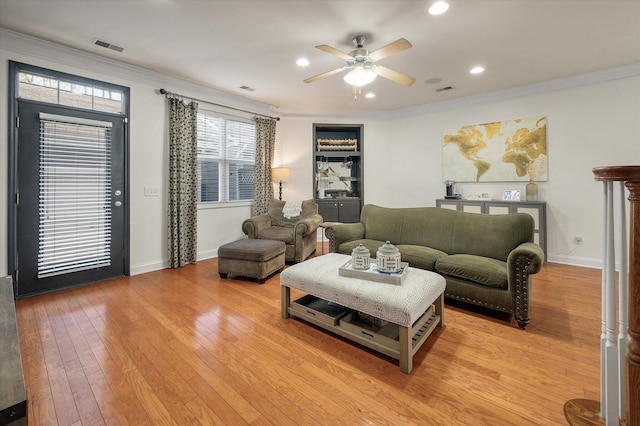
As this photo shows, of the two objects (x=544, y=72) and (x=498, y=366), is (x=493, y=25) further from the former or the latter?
(x=498, y=366)

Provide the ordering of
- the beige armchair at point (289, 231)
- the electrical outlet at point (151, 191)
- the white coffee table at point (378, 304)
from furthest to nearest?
1. the beige armchair at point (289, 231)
2. the electrical outlet at point (151, 191)
3. the white coffee table at point (378, 304)

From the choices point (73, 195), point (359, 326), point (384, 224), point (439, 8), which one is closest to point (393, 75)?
point (439, 8)

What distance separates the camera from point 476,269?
2518 mm

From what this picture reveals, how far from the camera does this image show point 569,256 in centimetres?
425

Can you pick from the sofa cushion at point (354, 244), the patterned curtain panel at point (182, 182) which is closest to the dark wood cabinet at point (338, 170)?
the sofa cushion at point (354, 244)

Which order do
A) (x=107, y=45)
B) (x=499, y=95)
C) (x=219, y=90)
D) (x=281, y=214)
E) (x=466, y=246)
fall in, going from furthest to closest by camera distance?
(x=281, y=214) < (x=499, y=95) < (x=219, y=90) < (x=107, y=45) < (x=466, y=246)

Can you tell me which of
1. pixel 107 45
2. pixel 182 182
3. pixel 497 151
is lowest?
pixel 182 182

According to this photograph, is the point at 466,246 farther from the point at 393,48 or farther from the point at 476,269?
the point at 393,48

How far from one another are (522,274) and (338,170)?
4.41 metres

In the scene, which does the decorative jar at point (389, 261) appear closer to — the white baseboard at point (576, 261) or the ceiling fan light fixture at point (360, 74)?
the ceiling fan light fixture at point (360, 74)

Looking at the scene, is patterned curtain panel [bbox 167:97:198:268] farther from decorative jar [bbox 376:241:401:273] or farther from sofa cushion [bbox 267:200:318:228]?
decorative jar [bbox 376:241:401:273]

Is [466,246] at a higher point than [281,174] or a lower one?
lower

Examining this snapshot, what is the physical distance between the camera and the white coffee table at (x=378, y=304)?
178 cm

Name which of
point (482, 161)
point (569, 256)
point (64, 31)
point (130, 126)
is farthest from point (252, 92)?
point (569, 256)
